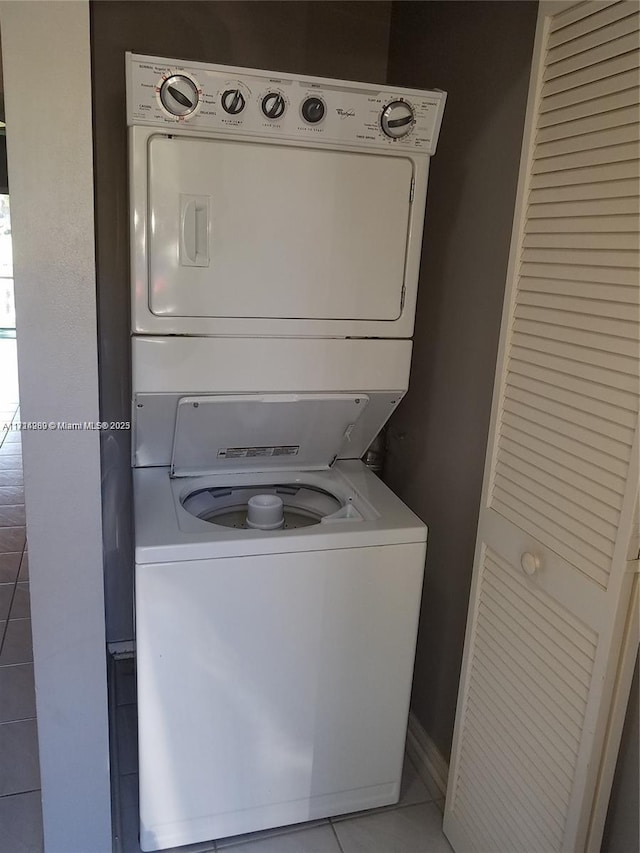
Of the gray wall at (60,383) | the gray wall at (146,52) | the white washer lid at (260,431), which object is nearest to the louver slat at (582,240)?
the white washer lid at (260,431)

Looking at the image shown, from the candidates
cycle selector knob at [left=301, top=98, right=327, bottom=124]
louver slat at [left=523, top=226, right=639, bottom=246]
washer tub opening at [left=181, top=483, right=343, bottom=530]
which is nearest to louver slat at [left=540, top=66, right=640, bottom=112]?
louver slat at [left=523, top=226, right=639, bottom=246]

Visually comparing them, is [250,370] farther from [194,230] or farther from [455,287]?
[455,287]

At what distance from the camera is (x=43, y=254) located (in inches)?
49.1

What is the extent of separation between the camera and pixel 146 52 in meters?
1.97

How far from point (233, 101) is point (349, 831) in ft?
6.13

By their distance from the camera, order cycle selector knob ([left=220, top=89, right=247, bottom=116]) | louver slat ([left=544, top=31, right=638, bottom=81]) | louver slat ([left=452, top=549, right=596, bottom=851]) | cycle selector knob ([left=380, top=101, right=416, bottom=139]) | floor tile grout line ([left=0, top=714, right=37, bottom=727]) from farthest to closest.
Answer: floor tile grout line ([left=0, top=714, right=37, bottom=727])
cycle selector knob ([left=380, top=101, right=416, bottom=139])
cycle selector knob ([left=220, top=89, right=247, bottom=116])
louver slat ([left=452, top=549, right=596, bottom=851])
louver slat ([left=544, top=31, right=638, bottom=81])

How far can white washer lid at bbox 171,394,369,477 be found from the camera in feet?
5.80

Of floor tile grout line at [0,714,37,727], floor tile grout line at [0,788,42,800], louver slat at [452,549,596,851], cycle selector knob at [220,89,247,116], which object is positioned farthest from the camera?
floor tile grout line at [0,714,37,727]

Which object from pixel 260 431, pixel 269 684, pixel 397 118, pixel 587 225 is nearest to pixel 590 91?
pixel 587 225

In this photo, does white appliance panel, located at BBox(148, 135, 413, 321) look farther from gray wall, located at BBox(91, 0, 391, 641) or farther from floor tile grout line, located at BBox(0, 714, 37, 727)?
floor tile grout line, located at BBox(0, 714, 37, 727)

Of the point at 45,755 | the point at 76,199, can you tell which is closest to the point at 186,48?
the point at 76,199

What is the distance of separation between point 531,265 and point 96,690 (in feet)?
4.26

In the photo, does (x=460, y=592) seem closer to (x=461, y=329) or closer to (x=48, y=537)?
(x=461, y=329)

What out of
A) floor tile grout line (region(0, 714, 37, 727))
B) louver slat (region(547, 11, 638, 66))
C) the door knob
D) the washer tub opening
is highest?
louver slat (region(547, 11, 638, 66))
